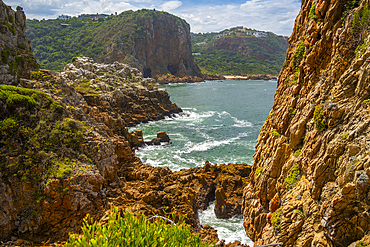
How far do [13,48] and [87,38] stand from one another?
11881 centimetres

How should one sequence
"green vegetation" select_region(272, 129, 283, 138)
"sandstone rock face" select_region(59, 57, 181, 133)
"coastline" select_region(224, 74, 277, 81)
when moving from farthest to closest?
"coastline" select_region(224, 74, 277, 81) → "sandstone rock face" select_region(59, 57, 181, 133) → "green vegetation" select_region(272, 129, 283, 138)

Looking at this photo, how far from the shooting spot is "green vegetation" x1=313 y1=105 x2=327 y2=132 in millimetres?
8062

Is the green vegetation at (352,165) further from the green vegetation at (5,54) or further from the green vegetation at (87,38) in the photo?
the green vegetation at (87,38)

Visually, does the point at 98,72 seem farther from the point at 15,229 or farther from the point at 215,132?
the point at 15,229

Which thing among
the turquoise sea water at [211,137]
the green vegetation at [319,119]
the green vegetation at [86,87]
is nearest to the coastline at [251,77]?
Result: the turquoise sea water at [211,137]

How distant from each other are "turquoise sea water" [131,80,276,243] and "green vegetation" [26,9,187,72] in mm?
60706

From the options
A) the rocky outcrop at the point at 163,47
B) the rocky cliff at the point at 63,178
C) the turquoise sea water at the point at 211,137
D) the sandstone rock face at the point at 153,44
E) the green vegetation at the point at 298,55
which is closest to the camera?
the green vegetation at the point at 298,55

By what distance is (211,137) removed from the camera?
40.1 meters

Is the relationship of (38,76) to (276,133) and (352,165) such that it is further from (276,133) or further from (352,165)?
(352,165)

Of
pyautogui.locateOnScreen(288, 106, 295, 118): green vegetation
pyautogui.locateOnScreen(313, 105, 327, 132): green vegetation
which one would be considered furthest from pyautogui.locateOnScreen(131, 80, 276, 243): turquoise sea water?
pyautogui.locateOnScreen(313, 105, 327, 132): green vegetation

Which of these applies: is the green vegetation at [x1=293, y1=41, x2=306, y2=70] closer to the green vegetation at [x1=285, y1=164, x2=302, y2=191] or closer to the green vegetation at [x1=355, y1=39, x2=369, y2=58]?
the green vegetation at [x1=355, y1=39, x2=369, y2=58]

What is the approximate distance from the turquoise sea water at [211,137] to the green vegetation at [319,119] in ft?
37.4

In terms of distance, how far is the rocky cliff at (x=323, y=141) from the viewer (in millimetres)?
6492

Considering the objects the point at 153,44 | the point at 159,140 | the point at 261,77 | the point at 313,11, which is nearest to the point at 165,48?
the point at 153,44
